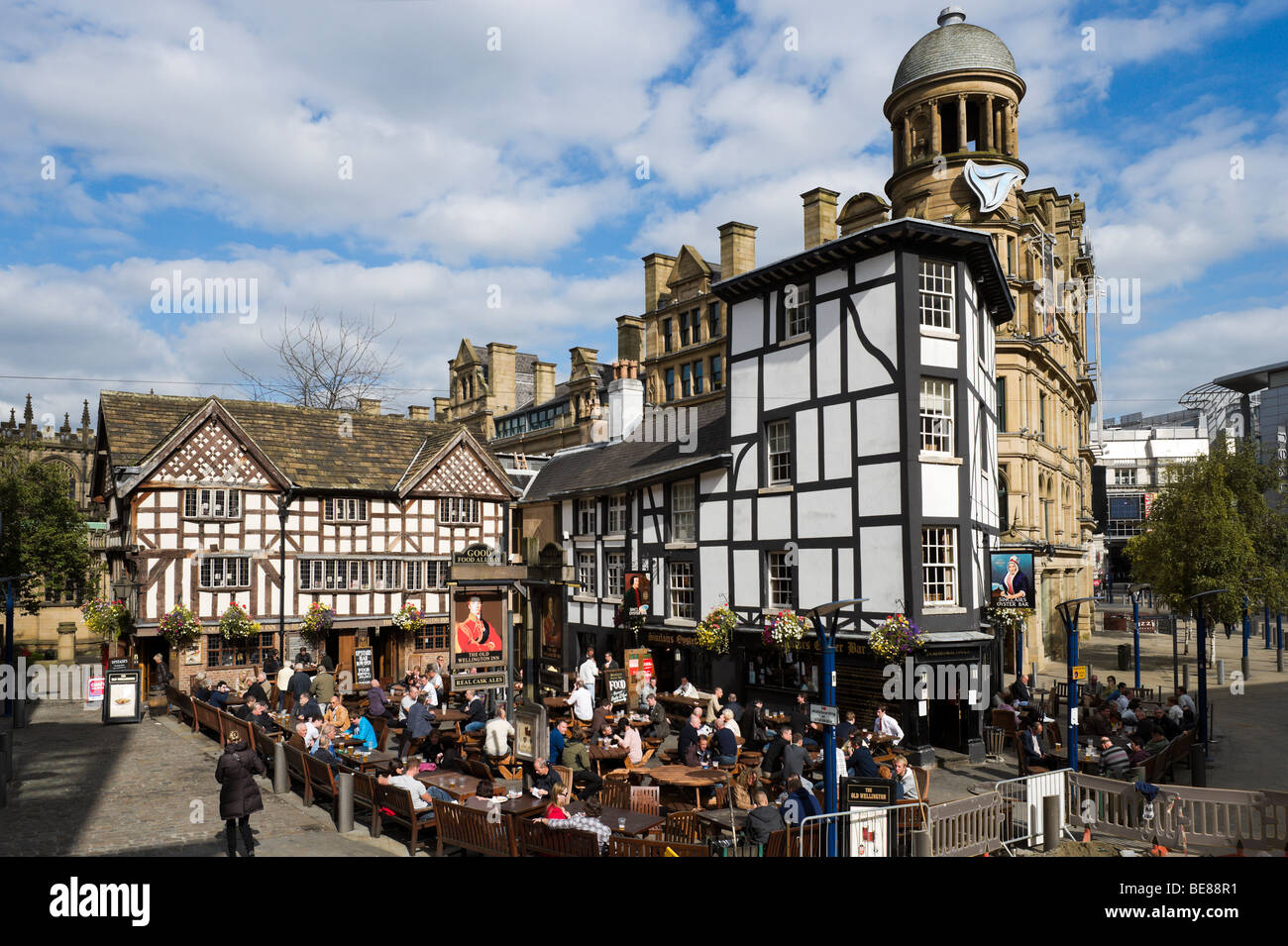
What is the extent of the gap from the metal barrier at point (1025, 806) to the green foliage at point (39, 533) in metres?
47.3

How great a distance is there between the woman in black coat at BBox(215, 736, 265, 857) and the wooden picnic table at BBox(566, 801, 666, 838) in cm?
449

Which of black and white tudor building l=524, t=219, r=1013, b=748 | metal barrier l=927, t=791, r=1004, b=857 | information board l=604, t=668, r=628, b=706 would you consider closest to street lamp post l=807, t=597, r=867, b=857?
metal barrier l=927, t=791, r=1004, b=857

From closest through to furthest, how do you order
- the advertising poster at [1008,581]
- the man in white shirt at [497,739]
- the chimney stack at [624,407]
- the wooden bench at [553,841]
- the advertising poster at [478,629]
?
the wooden bench at [553,841]
the man in white shirt at [497,739]
the advertising poster at [478,629]
the advertising poster at [1008,581]
the chimney stack at [624,407]

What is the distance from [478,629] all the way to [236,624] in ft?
53.9

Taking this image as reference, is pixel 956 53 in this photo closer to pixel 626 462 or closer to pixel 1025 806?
pixel 626 462

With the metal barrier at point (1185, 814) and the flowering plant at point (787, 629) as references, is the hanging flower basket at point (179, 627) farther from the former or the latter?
the metal barrier at point (1185, 814)

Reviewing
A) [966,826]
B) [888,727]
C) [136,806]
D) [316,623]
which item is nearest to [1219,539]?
[888,727]

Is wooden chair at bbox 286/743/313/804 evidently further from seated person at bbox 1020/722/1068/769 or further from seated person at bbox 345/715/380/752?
seated person at bbox 1020/722/1068/769

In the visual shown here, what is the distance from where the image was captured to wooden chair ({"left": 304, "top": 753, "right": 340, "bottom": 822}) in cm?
1498

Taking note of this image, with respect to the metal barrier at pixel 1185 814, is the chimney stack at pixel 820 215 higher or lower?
higher

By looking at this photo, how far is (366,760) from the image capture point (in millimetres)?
16703

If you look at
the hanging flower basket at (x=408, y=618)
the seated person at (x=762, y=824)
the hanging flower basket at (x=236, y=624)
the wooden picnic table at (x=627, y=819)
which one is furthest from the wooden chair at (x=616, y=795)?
the hanging flower basket at (x=408, y=618)

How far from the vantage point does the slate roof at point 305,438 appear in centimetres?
3167
